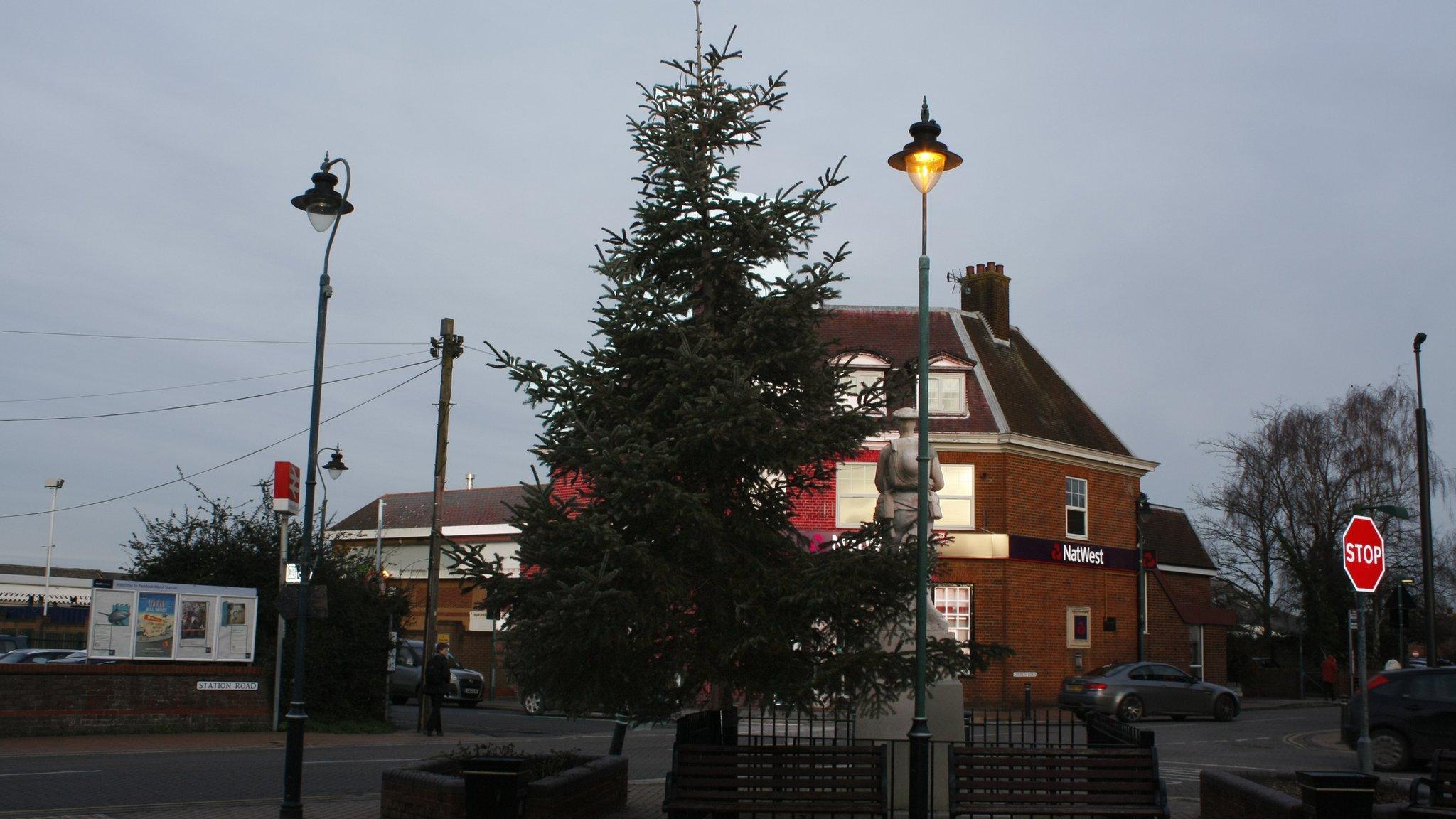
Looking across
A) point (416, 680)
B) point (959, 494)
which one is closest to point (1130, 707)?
point (959, 494)

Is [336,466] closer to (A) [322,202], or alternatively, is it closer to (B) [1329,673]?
(A) [322,202]

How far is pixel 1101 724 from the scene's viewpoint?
39.3ft

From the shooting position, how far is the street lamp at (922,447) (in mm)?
10094

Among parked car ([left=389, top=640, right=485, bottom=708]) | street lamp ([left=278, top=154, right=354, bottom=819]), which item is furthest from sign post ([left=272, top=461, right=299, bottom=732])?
parked car ([left=389, top=640, right=485, bottom=708])

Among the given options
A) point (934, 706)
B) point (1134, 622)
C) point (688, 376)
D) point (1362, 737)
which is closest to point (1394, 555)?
point (1134, 622)

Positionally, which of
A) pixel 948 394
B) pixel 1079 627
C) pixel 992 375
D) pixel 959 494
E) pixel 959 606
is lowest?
pixel 1079 627

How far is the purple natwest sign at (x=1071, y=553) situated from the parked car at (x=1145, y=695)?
462 centimetres

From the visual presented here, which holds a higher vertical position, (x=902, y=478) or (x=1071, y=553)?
(x=1071, y=553)

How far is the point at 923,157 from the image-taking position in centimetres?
1134

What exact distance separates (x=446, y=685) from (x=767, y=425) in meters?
14.6

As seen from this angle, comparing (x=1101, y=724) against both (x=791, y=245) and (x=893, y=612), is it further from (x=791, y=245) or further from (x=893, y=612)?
(x=791, y=245)

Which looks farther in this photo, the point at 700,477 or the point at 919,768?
the point at 700,477

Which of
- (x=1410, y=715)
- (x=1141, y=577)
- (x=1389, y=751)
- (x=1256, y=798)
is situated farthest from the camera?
(x=1141, y=577)

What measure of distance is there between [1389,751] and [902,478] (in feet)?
31.6
